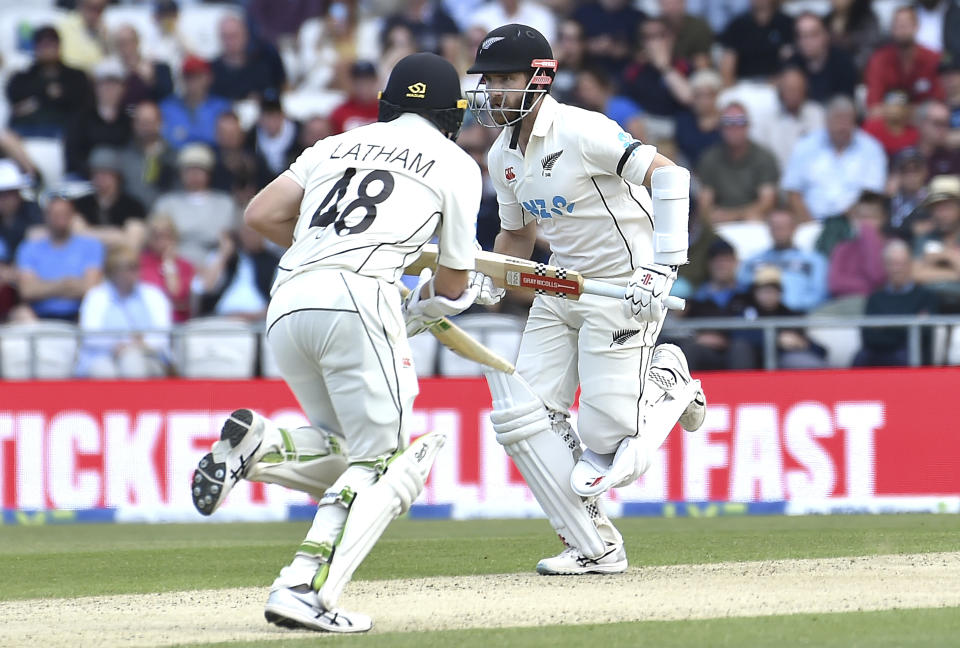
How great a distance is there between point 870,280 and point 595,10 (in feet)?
14.2

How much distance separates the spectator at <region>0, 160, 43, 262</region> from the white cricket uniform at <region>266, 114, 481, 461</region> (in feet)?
26.3

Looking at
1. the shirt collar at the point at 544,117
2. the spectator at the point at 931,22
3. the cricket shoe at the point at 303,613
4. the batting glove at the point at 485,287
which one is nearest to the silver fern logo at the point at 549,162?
the shirt collar at the point at 544,117

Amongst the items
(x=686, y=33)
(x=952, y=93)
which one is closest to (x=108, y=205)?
(x=686, y=33)

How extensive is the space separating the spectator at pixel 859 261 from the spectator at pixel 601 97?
7.61ft

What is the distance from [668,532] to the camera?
30.5 feet

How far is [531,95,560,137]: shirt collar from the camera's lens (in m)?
6.85

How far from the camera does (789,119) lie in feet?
44.5

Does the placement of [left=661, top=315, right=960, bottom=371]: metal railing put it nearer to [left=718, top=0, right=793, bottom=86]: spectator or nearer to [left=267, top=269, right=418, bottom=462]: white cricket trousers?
[left=718, top=0, right=793, bottom=86]: spectator

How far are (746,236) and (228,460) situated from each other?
782 cm

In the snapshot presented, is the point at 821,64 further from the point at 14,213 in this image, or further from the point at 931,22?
the point at 14,213

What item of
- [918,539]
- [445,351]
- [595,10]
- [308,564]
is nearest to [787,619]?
[308,564]

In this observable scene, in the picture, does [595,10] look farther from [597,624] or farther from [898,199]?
[597,624]

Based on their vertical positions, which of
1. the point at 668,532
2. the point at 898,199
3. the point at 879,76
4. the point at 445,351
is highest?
the point at 879,76

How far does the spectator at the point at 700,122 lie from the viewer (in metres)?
13.3
